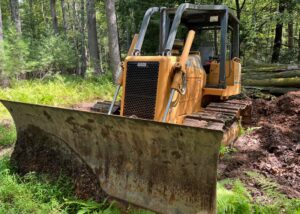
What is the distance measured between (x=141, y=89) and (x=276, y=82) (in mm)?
6395

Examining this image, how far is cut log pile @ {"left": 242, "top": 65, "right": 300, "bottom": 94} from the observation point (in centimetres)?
851

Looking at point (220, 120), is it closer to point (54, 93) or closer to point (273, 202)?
point (273, 202)

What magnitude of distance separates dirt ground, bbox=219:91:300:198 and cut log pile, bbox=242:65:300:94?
1.74 meters

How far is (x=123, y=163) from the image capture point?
3.25 m

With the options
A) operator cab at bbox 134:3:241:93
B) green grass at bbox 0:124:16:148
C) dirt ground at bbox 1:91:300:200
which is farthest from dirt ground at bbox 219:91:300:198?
green grass at bbox 0:124:16:148

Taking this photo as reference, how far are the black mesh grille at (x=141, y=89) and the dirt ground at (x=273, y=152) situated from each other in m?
1.44

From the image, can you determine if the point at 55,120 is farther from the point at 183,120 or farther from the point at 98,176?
the point at 183,120

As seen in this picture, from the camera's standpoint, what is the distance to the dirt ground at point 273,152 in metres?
3.88

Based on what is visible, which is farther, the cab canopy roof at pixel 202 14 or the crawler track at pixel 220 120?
the cab canopy roof at pixel 202 14

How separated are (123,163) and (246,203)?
1.42 meters

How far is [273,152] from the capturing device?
471 centimetres

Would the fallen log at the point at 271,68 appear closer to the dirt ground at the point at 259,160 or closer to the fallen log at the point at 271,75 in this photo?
the fallen log at the point at 271,75

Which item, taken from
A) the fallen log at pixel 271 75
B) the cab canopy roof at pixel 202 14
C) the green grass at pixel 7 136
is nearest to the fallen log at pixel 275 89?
the fallen log at pixel 271 75

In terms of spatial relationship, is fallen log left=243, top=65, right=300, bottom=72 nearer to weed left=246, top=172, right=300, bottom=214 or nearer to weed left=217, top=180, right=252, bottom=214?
weed left=246, top=172, right=300, bottom=214
